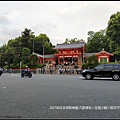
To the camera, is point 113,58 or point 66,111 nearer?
point 66,111

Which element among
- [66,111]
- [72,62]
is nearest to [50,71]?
[72,62]

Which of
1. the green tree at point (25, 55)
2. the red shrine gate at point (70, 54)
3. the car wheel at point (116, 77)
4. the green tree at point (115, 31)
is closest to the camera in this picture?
the car wheel at point (116, 77)

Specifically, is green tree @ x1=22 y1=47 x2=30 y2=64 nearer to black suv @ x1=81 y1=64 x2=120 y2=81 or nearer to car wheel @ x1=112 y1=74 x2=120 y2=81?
black suv @ x1=81 y1=64 x2=120 y2=81

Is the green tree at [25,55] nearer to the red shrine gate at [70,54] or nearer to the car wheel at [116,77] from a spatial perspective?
the red shrine gate at [70,54]

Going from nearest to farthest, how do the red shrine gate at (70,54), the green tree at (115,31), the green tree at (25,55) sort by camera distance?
the green tree at (115,31), the red shrine gate at (70,54), the green tree at (25,55)

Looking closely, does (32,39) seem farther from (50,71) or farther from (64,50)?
(50,71)

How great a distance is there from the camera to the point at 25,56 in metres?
55.1

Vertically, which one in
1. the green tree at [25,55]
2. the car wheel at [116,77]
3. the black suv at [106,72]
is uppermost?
the green tree at [25,55]

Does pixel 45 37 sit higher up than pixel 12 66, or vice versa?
pixel 45 37

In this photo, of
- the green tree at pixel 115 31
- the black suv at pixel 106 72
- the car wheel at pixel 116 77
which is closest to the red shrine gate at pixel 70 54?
the green tree at pixel 115 31

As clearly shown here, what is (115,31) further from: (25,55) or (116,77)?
(25,55)

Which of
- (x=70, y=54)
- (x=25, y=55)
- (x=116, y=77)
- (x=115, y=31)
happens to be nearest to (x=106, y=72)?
(x=116, y=77)

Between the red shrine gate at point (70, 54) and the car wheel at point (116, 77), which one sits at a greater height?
the red shrine gate at point (70, 54)

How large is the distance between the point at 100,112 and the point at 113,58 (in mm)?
51059
